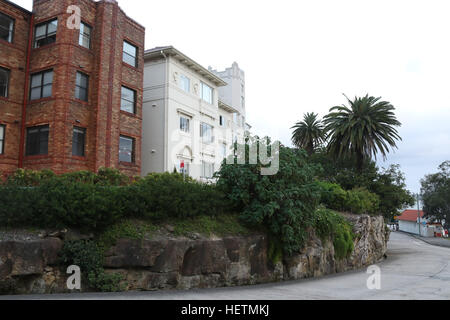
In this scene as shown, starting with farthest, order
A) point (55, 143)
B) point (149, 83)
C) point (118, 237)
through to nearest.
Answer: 1. point (149, 83)
2. point (55, 143)
3. point (118, 237)

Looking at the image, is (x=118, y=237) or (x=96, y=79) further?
(x=96, y=79)

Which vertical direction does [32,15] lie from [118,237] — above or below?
above

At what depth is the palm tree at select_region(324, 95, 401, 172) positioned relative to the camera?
29.5m

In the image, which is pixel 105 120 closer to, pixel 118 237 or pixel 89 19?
pixel 89 19

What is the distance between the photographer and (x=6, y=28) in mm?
19047

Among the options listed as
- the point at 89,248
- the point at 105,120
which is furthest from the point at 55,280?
the point at 105,120

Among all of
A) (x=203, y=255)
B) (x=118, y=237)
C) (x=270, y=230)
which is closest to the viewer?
(x=118, y=237)

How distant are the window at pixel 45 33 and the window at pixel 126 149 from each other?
668 cm

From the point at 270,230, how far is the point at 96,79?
13731 mm

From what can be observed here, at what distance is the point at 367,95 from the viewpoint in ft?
102

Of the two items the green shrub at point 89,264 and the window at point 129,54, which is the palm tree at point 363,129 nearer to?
the window at point 129,54

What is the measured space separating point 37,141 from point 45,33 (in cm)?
617

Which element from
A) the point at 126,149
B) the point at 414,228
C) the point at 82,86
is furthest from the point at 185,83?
the point at 414,228

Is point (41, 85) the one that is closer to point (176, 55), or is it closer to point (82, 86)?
point (82, 86)
